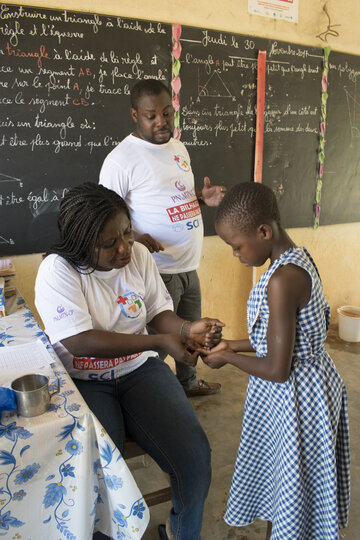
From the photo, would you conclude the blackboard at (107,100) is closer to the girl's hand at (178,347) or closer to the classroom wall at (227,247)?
the classroom wall at (227,247)

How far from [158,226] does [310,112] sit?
2.05 metres

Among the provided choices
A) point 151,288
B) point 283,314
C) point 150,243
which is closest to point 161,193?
point 150,243

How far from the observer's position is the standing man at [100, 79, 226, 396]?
7.69ft

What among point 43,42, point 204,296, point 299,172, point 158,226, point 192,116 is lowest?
point 204,296

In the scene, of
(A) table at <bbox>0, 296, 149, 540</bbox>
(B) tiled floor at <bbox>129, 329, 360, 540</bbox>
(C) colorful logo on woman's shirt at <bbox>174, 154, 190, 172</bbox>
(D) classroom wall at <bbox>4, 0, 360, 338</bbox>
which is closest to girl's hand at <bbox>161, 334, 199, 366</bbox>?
(A) table at <bbox>0, 296, 149, 540</bbox>

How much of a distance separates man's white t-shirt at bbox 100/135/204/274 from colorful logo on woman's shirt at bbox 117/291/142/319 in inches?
30.3

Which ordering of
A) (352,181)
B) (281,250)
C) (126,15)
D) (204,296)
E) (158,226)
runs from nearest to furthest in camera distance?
(281,250)
(158,226)
(126,15)
(204,296)
(352,181)

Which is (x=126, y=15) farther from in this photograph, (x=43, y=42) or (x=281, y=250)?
(x=281, y=250)

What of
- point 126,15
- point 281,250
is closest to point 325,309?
point 281,250

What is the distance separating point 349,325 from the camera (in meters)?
3.98

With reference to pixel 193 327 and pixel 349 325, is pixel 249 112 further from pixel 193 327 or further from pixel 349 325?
pixel 193 327

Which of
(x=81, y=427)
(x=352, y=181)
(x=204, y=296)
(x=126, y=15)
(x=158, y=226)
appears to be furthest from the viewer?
(x=352, y=181)

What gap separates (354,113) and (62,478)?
3905 millimetres

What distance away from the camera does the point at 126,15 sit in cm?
278
